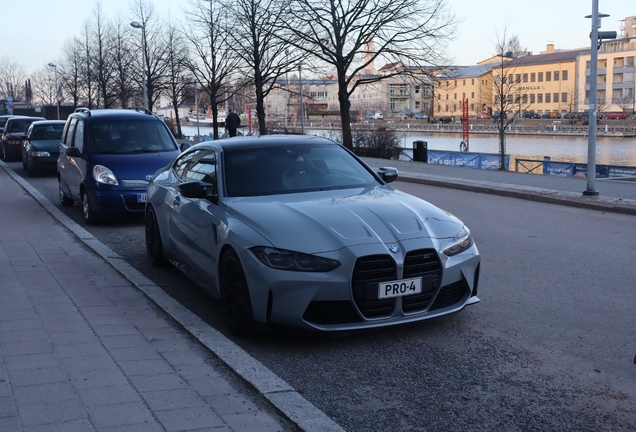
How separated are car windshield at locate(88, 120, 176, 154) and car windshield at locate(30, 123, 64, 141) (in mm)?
9867

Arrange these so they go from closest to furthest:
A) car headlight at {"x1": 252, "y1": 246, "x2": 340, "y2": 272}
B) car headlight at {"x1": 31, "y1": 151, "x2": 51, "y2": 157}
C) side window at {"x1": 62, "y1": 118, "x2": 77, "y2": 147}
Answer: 1. car headlight at {"x1": 252, "y1": 246, "x2": 340, "y2": 272}
2. side window at {"x1": 62, "y1": 118, "x2": 77, "y2": 147}
3. car headlight at {"x1": 31, "y1": 151, "x2": 51, "y2": 157}

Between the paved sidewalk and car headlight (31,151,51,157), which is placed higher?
car headlight (31,151,51,157)

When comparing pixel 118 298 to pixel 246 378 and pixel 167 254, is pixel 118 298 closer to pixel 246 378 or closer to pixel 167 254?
pixel 167 254

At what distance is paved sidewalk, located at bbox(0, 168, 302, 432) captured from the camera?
3742mm

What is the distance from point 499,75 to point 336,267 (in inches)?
1534

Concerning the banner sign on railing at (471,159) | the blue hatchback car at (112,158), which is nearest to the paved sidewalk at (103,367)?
the blue hatchback car at (112,158)

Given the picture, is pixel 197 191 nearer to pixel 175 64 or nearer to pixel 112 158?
pixel 112 158

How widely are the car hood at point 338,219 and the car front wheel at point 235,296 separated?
1.13 ft

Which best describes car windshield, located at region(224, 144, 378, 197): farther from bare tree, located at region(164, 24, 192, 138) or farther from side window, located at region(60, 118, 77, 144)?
bare tree, located at region(164, 24, 192, 138)

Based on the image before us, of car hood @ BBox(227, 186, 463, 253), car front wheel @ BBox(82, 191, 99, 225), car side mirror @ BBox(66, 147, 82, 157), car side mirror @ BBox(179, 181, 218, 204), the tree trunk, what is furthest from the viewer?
the tree trunk

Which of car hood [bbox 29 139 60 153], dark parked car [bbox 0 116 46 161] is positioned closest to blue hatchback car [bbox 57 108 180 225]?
car hood [bbox 29 139 60 153]

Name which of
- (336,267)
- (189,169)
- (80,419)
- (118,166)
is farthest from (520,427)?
(118,166)

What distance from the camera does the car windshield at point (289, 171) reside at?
620 cm

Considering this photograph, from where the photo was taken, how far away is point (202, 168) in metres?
6.86
